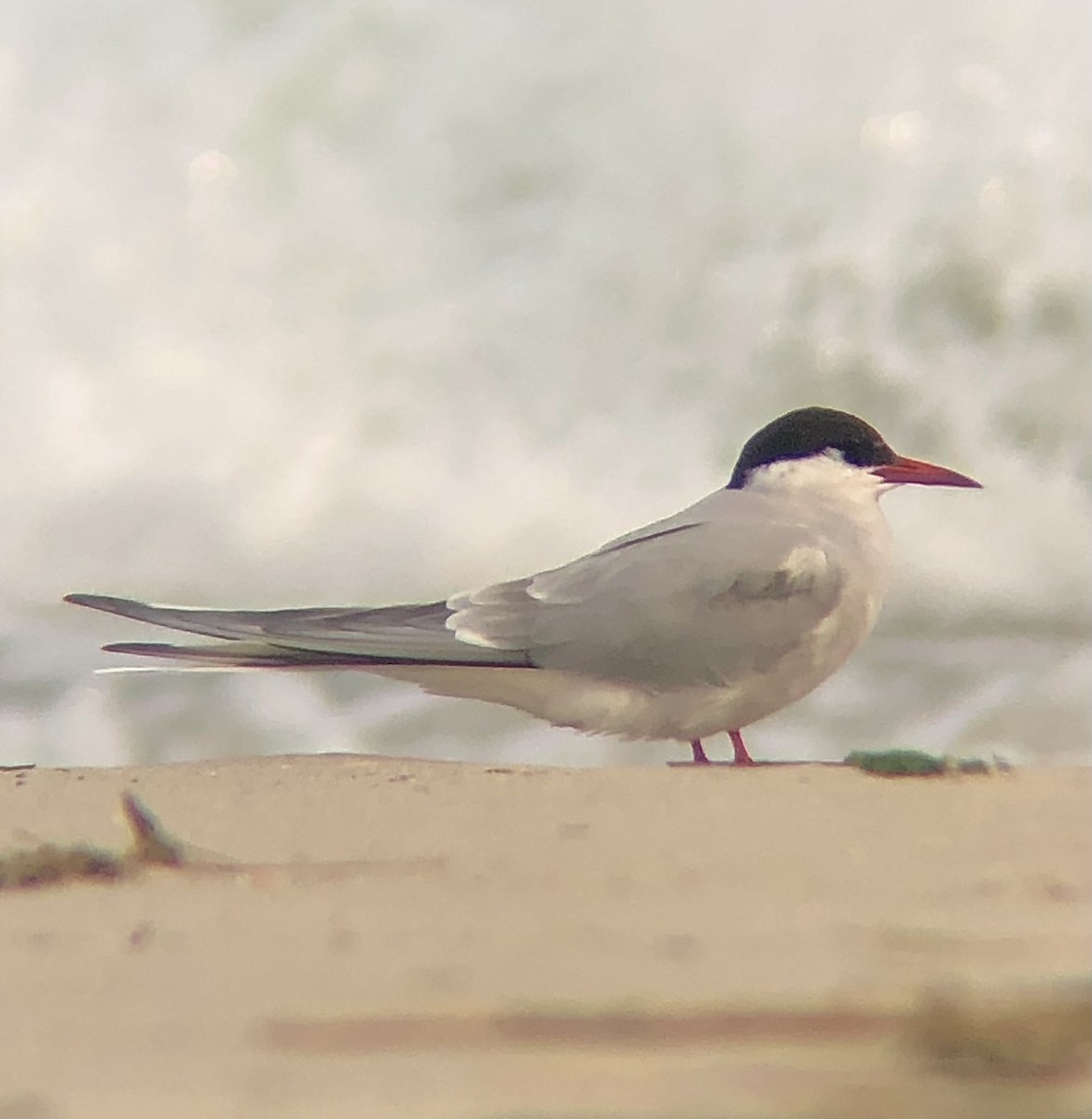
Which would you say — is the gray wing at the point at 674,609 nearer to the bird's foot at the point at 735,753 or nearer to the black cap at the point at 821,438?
the bird's foot at the point at 735,753

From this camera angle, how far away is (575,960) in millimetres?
1611

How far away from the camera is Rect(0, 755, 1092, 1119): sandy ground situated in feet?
4.33

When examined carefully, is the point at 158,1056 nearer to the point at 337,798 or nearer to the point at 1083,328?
the point at 337,798

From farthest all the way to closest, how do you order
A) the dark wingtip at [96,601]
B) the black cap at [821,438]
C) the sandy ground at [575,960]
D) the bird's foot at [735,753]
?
the black cap at [821,438]
the bird's foot at [735,753]
the dark wingtip at [96,601]
the sandy ground at [575,960]

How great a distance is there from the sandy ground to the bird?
62 cm

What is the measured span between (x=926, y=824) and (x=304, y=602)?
9.48ft

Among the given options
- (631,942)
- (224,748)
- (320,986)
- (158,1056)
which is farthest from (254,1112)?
(224,748)

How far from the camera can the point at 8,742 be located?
15.4 ft

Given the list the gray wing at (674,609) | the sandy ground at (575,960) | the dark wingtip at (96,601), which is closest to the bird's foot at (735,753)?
the gray wing at (674,609)

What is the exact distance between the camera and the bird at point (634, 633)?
3186mm

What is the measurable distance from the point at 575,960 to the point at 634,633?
1622 millimetres

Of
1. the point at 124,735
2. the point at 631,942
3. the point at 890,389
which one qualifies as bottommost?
the point at 631,942

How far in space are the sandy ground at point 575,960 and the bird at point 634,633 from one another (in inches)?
24.5

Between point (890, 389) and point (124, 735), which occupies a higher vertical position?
point (890, 389)
